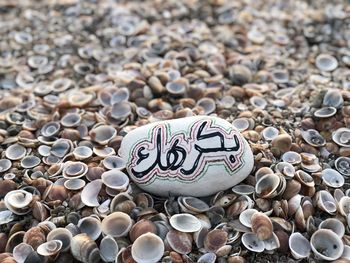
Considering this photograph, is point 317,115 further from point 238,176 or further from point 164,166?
point 164,166

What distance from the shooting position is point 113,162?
1.88m

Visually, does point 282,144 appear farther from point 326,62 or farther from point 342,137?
point 326,62

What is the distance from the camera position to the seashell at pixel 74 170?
1835 millimetres

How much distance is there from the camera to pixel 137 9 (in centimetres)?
315

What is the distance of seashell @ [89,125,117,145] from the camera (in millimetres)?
2029

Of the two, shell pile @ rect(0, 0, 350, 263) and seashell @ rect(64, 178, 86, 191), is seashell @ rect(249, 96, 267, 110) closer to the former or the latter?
shell pile @ rect(0, 0, 350, 263)

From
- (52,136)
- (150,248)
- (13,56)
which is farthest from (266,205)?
Result: (13,56)

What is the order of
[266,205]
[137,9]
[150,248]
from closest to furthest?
[150,248], [266,205], [137,9]

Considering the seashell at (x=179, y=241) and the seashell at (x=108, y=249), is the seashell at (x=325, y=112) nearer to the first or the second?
the seashell at (x=179, y=241)

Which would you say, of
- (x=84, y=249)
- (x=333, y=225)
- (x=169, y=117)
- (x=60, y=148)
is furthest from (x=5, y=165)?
(x=333, y=225)

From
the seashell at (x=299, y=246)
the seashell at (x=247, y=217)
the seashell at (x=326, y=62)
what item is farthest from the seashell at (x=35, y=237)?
the seashell at (x=326, y=62)

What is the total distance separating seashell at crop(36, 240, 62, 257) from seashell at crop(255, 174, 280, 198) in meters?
0.64

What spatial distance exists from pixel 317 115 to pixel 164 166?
70cm

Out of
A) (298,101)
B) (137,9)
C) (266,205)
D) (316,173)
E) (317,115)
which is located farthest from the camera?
(137,9)
